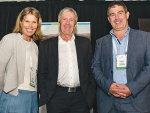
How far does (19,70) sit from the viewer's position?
5.41 feet

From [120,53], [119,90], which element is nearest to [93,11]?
[120,53]

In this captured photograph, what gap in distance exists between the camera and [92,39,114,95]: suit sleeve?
1.52 m

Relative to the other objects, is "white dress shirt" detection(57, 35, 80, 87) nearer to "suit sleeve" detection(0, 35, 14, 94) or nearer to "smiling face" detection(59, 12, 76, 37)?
"smiling face" detection(59, 12, 76, 37)

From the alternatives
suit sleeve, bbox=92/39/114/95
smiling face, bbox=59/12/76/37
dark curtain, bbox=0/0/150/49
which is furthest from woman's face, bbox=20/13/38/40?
dark curtain, bbox=0/0/150/49

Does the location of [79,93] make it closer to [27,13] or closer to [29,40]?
[29,40]

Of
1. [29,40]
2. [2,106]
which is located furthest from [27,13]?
[2,106]

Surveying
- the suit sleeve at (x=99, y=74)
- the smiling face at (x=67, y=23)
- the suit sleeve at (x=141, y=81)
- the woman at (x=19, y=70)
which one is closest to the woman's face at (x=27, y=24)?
the woman at (x=19, y=70)

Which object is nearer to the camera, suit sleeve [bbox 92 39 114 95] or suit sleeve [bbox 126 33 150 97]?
suit sleeve [bbox 126 33 150 97]

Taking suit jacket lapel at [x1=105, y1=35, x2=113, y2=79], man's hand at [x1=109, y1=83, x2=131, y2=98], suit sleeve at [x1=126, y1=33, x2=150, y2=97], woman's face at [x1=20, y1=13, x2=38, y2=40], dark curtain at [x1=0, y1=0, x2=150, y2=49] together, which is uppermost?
dark curtain at [x1=0, y1=0, x2=150, y2=49]

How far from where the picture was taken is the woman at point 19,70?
1558 millimetres

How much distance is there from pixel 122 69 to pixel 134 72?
0.13 meters

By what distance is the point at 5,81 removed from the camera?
1.58 meters

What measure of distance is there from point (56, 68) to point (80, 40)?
0.53m

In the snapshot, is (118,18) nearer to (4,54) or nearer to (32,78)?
(32,78)
